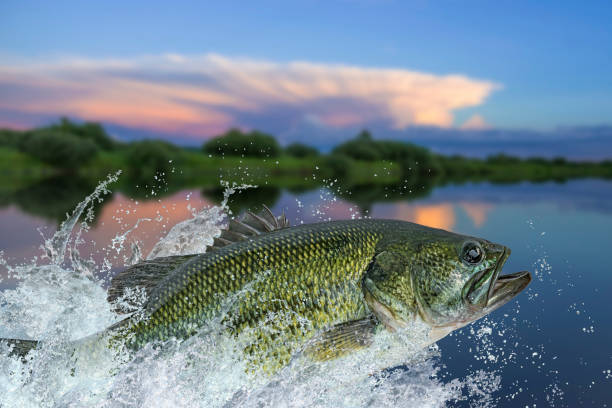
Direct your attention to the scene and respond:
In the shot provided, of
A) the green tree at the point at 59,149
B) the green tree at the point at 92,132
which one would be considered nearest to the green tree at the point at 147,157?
the green tree at the point at 59,149

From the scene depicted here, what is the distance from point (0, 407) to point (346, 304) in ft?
11.6

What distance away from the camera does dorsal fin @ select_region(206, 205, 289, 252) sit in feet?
18.5

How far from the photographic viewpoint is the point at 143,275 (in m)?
5.46

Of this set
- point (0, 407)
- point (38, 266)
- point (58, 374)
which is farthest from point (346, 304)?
point (38, 266)

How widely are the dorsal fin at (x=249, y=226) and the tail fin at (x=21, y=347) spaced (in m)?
1.83

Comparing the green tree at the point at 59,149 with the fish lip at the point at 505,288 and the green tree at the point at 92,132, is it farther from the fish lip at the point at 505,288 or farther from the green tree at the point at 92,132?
the fish lip at the point at 505,288

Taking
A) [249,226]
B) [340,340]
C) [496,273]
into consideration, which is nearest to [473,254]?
[496,273]

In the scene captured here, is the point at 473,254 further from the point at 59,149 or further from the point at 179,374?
the point at 59,149

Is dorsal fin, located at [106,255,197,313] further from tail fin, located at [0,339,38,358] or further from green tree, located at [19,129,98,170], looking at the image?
green tree, located at [19,129,98,170]

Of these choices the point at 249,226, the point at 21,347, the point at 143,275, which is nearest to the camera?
the point at 21,347

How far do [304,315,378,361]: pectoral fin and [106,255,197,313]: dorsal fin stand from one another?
5.06 ft

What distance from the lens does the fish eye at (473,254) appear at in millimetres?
5250

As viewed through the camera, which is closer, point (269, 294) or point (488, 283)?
point (269, 294)

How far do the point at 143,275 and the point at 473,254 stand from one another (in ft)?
10.6
